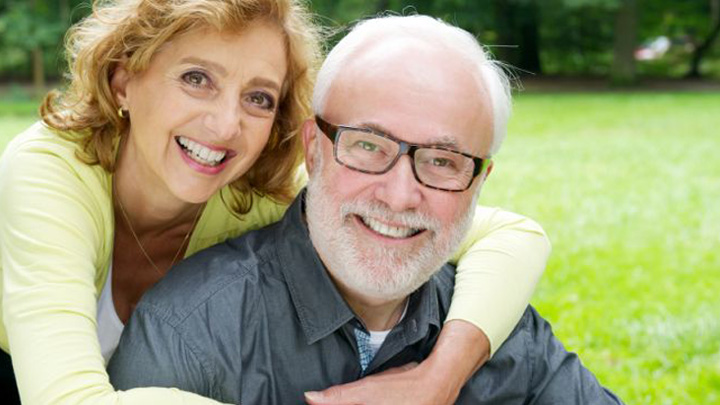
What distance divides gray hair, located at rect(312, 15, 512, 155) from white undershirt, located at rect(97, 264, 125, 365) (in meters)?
0.92

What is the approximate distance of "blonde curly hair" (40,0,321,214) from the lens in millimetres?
2580

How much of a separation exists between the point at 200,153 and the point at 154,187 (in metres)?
0.31

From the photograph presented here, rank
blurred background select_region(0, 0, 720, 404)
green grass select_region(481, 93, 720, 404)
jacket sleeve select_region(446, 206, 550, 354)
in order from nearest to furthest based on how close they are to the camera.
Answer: jacket sleeve select_region(446, 206, 550, 354) → green grass select_region(481, 93, 720, 404) → blurred background select_region(0, 0, 720, 404)

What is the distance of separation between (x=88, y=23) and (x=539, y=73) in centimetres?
2873

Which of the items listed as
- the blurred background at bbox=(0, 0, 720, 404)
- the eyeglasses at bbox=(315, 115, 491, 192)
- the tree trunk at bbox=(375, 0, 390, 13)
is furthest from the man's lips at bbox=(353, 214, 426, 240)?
the tree trunk at bbox=(375, 0, 390, 13)

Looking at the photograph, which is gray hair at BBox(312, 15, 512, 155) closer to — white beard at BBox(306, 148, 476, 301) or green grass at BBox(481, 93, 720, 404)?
white beard at BBox(306, 148, 476, 301)

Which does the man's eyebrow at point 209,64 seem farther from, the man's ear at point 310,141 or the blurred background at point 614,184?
the blurred background at point 614,184

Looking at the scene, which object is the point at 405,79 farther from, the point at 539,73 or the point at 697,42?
the point at 697,42

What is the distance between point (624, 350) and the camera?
474 cm

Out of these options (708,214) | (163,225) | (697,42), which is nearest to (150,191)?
(163,225)

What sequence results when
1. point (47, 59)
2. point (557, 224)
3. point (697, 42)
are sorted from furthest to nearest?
1. point (697, 42)
2. point (47, 59)
3. point (557, 224)

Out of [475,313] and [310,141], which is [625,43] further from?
[310,141]

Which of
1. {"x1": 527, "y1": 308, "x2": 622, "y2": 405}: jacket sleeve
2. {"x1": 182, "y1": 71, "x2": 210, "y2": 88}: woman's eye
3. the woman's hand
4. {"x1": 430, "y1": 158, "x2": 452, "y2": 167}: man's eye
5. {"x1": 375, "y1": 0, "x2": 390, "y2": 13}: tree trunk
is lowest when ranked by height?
{"x1": 375, "y1": 0, "x2": 390, "y2": 13}: tree trunk

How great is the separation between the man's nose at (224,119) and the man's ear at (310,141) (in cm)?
20
